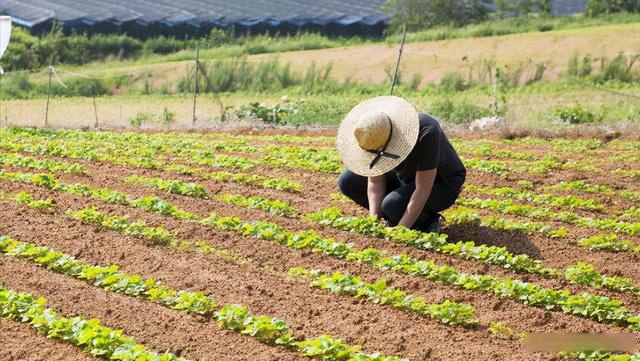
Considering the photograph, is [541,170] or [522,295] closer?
[522,295]

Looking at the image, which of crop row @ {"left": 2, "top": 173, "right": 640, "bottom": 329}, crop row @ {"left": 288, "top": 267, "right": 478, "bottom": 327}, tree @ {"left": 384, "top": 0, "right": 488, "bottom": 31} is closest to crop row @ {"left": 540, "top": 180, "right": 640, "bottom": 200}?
crop row @ {"left": 2, "top": 173, "right": 640, "bottom": 329}

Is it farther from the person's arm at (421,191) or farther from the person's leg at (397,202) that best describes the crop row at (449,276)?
the person's leg at (397,202)

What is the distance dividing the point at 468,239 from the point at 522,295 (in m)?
1.83

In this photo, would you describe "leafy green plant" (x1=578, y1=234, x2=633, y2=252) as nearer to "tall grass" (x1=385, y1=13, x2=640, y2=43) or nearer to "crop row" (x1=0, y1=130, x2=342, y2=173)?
"crop row" (x1=0, y1=130, x2=342, y2=173)

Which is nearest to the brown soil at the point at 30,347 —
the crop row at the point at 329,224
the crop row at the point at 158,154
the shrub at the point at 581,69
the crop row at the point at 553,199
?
the crop row at the point at 329,224

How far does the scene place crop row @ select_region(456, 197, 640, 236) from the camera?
29.8 ft

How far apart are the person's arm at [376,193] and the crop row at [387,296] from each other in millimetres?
1461

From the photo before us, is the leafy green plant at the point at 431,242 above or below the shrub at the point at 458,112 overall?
above

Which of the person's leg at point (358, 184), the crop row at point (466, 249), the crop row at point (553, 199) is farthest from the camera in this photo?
the crop row at point (553, 199)

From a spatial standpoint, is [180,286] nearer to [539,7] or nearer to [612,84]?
[612,84]

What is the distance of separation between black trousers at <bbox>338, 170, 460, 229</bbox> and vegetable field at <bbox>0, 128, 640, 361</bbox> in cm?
18

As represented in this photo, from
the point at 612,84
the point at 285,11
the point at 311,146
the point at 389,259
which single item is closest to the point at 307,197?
the point at 389,259

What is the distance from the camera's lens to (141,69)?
33031mm

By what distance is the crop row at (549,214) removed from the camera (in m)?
9.09
